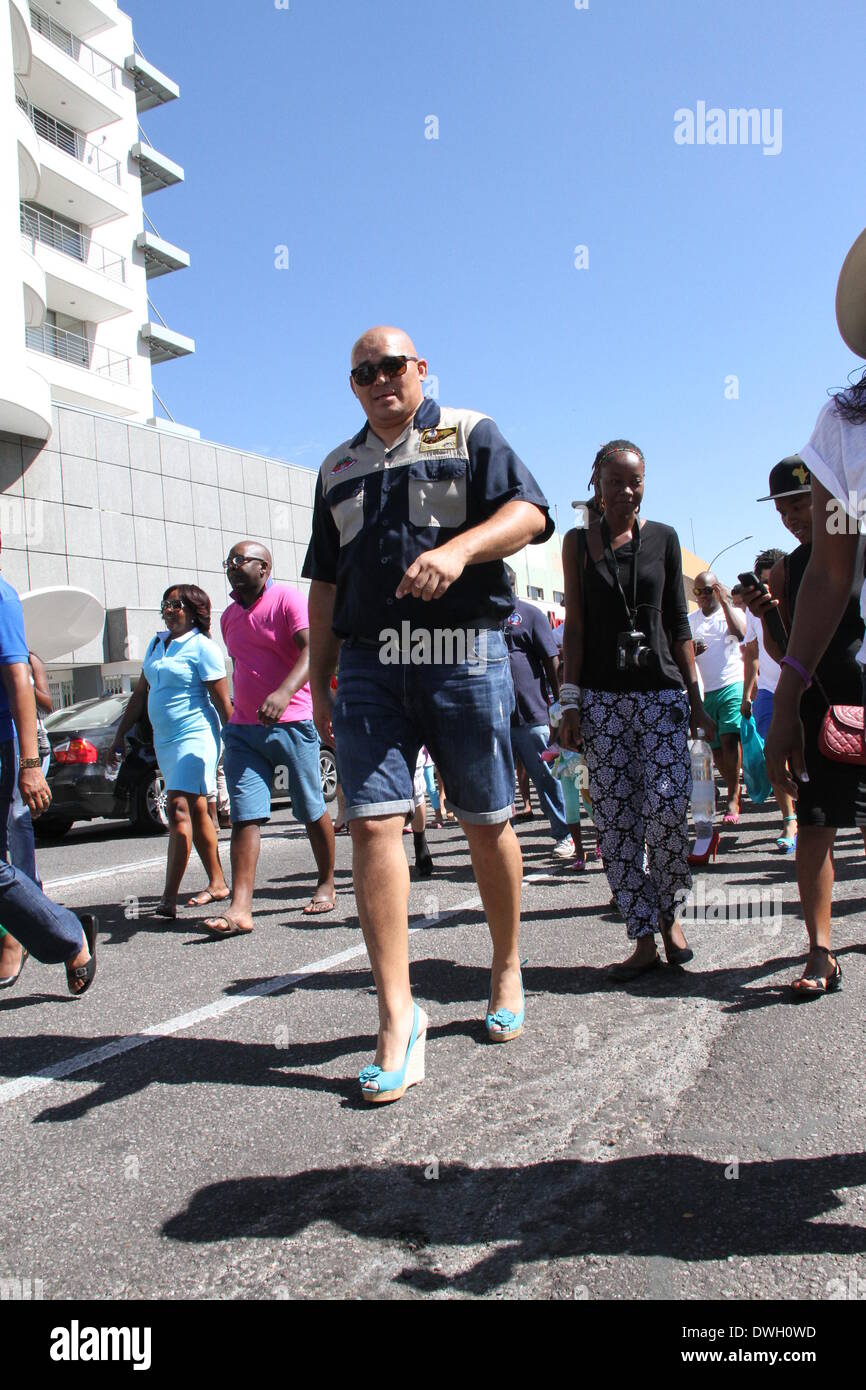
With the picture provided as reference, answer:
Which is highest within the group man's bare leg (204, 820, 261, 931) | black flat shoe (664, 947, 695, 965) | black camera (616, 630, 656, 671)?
black camera (616, 630, 656, 671)

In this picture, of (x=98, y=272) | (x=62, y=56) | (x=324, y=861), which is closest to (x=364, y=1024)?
(x=324, y=861)

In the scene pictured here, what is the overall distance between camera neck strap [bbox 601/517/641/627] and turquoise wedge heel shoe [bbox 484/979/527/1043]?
5.45 feet

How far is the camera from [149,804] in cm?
1155

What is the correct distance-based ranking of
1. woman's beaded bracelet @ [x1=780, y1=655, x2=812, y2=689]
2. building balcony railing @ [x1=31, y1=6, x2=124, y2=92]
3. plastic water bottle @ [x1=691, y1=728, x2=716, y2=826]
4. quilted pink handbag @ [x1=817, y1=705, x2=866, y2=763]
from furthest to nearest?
building balcony railing @ [x1=31, y1=6, x2=124, y2=92]
plastic water bottle @ [x1=691, y1=728, x2=716, y2=826]
woman's beaded bracelet @ [x1=780, y1=655, x2=812, y2=689]
quilted pink handbag @ [x1=817, y1=705, x2=866, y2=763]

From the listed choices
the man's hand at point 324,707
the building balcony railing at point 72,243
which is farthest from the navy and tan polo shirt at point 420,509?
the building balcony railing at point 72,243

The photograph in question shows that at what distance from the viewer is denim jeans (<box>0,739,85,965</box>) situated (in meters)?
3.90

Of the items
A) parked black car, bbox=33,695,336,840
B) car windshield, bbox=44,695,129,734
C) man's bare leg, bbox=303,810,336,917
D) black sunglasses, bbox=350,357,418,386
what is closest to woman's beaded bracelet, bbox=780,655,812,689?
black sunglasses, bbox=350,357,418,386

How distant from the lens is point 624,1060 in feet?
10.5

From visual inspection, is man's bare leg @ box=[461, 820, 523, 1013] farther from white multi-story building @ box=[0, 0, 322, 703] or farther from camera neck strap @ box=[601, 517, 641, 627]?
white multi-story building @ box=[0, 0, 322, 703]

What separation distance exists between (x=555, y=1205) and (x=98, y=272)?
39519 mm

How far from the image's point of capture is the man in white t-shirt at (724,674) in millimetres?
9148

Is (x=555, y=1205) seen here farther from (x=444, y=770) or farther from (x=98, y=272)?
(x=98, y=272)

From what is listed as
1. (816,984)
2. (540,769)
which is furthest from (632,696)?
(540,769)

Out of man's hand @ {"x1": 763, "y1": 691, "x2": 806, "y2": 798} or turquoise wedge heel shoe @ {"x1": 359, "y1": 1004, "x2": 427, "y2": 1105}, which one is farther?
turquoise wedge heel shoe @ {"x1": 359, "y1": 1004, "x2": 427, "y2": 1105}
